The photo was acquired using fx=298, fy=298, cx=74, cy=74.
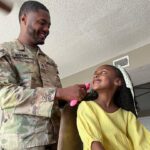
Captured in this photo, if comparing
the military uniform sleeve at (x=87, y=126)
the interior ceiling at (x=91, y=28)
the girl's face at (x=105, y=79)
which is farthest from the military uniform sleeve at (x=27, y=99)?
the interior ceiling at (x=91, y=28)

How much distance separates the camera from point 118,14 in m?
2.55

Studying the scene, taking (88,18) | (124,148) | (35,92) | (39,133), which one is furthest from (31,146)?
(88,18)

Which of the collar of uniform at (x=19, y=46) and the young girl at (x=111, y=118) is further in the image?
the collar of uniform at (x=19, y=46)

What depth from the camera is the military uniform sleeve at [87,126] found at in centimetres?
105

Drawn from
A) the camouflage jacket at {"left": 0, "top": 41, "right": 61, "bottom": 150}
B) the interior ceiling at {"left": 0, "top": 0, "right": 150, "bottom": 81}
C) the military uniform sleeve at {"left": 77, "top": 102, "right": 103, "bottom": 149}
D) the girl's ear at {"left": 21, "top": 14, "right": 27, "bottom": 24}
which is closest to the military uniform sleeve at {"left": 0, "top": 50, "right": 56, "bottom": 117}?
the camouflage jacket at {"left": 0, "top": 41, "right": 61, "bottom": 150}

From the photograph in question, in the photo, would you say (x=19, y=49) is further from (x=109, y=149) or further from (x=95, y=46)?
(x=95, y=46)

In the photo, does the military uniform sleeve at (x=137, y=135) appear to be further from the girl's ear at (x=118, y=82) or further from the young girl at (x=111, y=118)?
the girl's ear at (x=118, y=82)

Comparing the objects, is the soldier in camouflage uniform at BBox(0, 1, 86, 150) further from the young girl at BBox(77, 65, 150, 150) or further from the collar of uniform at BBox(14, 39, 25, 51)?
the young girl at BBox(77, 65, 150, 150)

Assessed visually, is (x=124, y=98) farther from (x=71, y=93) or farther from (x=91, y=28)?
(x=91, y=28)

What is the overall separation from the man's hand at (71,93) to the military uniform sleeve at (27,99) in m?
0.03

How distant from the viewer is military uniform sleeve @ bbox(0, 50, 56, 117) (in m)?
1.09

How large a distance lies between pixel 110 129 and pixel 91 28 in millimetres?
1755

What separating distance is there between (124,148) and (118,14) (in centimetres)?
168

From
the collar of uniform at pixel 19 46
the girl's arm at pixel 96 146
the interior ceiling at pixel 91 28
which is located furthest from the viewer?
the interior ceiling at pixel 91 28
